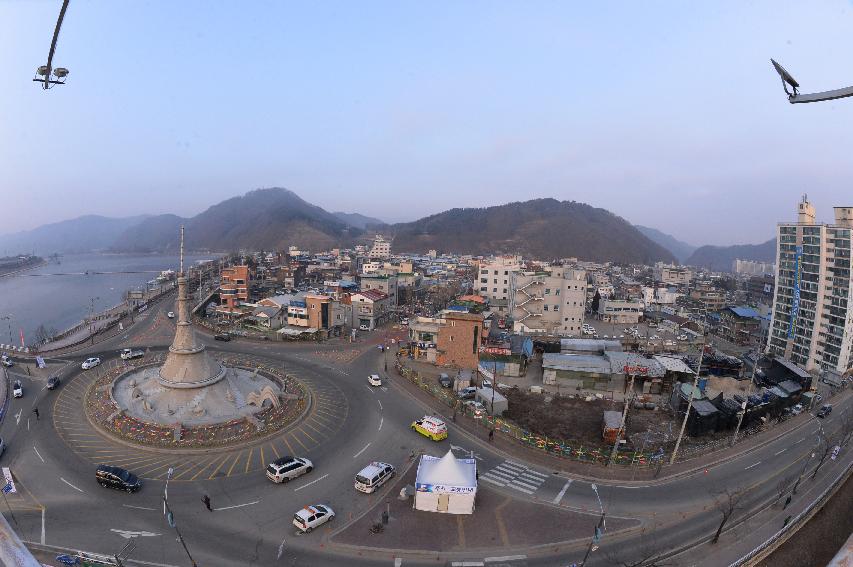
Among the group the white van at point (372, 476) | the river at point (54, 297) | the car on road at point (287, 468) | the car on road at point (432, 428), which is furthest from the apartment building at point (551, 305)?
the river at point (54, 297)

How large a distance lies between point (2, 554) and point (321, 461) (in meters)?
18.9

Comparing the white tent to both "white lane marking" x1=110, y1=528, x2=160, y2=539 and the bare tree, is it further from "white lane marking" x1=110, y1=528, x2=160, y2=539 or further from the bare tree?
the bare tree

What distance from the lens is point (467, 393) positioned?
101 feet

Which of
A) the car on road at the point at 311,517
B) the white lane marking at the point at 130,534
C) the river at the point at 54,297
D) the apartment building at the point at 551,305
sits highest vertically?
the apartment building at the point at 551,305

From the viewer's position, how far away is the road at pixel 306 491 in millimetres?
15258

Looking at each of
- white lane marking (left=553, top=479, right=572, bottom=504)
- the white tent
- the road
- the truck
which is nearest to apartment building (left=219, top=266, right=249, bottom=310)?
the truck

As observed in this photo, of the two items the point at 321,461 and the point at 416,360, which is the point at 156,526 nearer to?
the point at 321,461

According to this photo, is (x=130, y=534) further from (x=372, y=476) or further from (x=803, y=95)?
(x=803, y=95)

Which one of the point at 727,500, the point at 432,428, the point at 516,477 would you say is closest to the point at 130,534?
the point at 432,428

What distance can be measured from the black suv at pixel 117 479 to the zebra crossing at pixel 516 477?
14.3 meters

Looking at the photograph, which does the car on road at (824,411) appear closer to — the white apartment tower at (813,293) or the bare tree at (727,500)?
the white apartment tower at (813,293)

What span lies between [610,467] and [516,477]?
4729 mm

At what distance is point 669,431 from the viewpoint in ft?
91.0

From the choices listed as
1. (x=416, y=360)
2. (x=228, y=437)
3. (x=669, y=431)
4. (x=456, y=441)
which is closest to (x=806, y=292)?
(x=669, y=431)
